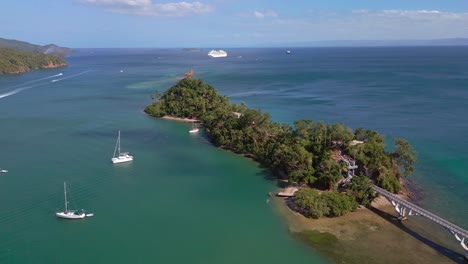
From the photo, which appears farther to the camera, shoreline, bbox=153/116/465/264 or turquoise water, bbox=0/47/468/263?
turquoise water, bbox=0/47/468/263

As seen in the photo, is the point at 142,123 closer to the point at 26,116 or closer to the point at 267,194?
the point at 26,116

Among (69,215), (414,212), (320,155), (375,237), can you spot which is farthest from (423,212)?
(69,215)

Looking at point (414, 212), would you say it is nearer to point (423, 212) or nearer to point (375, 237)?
point (423, 212)

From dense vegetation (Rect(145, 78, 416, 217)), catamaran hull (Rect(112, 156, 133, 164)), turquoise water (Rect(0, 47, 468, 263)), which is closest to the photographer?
turquoise water (Rect(0, 47, 468, 263))

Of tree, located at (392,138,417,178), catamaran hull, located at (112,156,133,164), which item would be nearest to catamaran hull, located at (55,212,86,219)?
catamaran hull, located at (112,156,133,164)

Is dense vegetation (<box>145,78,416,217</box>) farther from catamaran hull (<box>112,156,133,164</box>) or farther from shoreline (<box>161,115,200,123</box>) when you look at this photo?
shoreline (<box>161,115,200,123</box>)

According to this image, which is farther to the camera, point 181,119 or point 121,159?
point 181,119

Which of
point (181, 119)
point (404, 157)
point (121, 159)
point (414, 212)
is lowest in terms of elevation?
point (414, 212)
